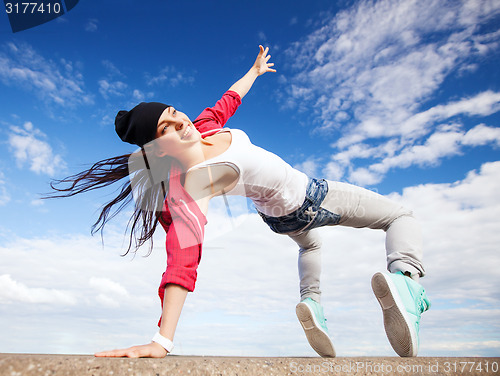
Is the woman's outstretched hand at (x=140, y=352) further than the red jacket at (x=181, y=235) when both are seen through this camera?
No

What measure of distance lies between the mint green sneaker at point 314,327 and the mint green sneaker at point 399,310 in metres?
0.66

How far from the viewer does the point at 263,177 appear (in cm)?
248

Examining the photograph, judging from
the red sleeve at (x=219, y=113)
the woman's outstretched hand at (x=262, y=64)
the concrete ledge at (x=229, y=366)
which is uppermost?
the woman's outstretched hand at (x=262, y=64)

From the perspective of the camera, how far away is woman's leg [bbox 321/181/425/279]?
2637mm

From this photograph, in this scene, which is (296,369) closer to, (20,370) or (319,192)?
(20,370)

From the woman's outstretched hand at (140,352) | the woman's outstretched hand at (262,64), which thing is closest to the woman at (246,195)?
the woman's outstretched hand at (140,352)

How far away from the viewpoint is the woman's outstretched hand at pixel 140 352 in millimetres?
1438

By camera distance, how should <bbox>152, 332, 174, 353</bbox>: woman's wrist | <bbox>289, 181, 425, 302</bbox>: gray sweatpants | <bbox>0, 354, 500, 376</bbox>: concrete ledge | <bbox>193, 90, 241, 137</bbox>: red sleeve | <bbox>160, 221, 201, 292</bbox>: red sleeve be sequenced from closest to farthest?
<bbox>0, 354, 500, 376</bbox>: concrete ledge
<bbox>152, 332, 174, 353</bbox>: woman's wrist
<bbox>160, 221, 201, 292</bbox>: red sleeve
<bbox>289, 181, 425, 302</bbox>: gray sweatpants
<bbox>193, 90, 241, 137</bbox>: red sleeve

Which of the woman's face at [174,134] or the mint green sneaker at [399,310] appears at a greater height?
the woman's face at [174,134]

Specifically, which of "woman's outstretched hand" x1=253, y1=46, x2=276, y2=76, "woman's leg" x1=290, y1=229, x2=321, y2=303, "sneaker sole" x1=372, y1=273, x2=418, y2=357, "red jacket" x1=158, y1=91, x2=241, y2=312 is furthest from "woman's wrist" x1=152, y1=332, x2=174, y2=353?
"woman's outstretched hand" x1=253, y1=46, x2=276, y2=76

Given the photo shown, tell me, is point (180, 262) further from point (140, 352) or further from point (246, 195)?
point (246, 195)

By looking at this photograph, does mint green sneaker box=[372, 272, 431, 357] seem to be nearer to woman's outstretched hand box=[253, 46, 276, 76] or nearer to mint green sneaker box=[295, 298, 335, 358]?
mint green sneaker box=[295, 298, 335, 358]

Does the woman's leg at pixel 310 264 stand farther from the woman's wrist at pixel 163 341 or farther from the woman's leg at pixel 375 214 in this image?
the woman's wrist at pixel 163 341

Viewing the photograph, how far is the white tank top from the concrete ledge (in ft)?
3.75
